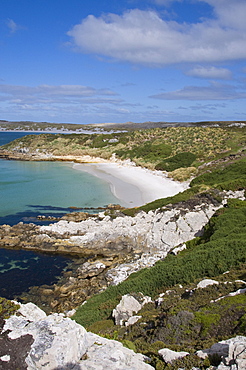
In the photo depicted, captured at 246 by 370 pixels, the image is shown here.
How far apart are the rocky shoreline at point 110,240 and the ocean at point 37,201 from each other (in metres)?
0.92

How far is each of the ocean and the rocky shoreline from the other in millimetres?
916

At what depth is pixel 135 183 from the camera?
38406 millimetres

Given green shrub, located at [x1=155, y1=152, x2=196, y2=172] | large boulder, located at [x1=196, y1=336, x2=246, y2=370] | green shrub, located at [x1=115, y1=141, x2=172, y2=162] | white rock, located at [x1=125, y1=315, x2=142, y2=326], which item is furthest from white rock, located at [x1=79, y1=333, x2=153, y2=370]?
green shrub, located at [x1=115, y1=141, x2=172, y2=162]

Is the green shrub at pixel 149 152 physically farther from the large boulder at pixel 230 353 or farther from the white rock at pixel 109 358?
the white rock at pixel 109 358

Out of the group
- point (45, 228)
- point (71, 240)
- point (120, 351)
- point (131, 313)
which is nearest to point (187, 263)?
point (131, 313)

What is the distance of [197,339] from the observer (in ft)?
21.9

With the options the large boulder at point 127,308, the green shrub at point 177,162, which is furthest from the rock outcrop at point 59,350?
the green shrub at point 177,162

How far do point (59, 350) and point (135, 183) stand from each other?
3371cm

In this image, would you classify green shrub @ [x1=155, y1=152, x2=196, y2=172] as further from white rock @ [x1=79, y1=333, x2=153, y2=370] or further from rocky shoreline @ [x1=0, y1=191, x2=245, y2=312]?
white rock @ [x1=79, y1=333, x2=153, y2=370]

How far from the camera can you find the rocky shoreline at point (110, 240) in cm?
1567

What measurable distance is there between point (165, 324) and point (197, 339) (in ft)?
3.07

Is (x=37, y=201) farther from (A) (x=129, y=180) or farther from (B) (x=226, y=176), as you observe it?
(B) (x=226, y=176)

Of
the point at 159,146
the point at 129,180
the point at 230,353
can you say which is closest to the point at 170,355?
the point at 230,353

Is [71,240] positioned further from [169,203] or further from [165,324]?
[165,324]
